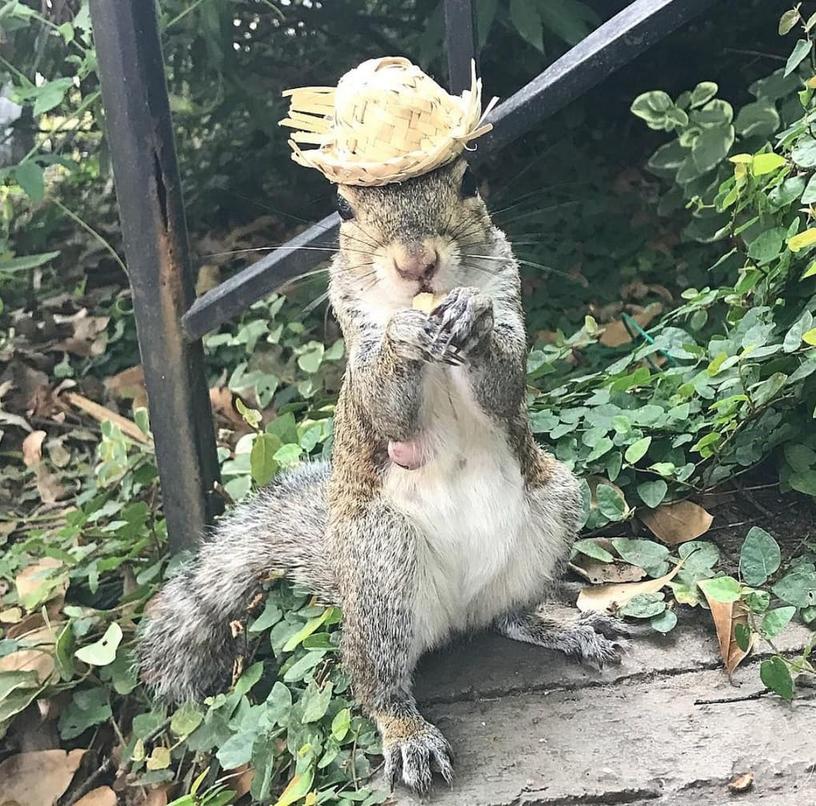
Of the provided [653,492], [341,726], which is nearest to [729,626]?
[653,492]

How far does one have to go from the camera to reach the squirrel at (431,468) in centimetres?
122

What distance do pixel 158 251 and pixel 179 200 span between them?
116 mm

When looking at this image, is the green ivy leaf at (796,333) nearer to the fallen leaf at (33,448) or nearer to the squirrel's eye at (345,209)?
the squirrel's eye at (345,209)

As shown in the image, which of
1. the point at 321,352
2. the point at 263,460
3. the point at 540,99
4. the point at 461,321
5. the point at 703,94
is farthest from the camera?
the point at 321,352

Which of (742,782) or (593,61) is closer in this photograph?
(742,782)

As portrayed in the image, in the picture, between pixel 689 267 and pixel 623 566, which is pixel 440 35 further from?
pixel 623 566

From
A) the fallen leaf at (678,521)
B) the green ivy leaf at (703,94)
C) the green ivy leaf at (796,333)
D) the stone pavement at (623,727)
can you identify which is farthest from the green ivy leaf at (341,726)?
the green ivy leaf at (703,94)

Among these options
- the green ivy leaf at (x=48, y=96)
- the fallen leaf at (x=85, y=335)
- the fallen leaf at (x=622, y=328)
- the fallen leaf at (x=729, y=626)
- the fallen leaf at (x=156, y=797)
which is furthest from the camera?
the fallen leaf at (x=85, y=335)

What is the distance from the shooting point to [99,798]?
1.61 meters

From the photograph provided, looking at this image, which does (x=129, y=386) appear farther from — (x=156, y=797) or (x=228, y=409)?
(x=156, y=797)

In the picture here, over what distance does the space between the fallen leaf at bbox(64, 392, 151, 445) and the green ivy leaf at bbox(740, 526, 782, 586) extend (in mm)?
1531

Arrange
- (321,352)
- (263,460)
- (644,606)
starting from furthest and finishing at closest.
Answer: (321,352)
(263,460)
(644,606)

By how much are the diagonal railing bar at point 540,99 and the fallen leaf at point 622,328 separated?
995 mm

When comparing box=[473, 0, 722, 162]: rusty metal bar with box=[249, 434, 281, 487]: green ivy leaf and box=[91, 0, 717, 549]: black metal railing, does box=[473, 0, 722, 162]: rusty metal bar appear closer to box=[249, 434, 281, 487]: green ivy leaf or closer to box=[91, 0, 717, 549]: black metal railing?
box=[91, 0, 717, 549]: black metal railing
